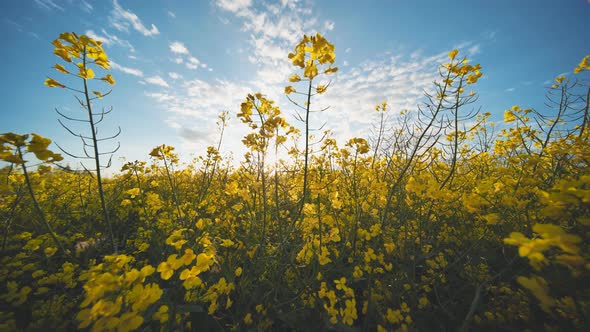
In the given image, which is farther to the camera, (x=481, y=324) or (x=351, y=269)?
(x=351, y=269)

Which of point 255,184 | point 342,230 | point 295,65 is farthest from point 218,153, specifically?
point 342,230

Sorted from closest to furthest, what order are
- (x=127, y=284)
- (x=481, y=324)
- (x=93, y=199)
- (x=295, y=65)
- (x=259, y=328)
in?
→ (x=127, y=284), (x=295, y=65), (x=259, y=328), (x=481, y=324), (x=93, y=199)

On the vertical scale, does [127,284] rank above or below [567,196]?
below

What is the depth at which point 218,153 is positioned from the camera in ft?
9.80

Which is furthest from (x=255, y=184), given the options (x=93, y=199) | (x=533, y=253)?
(x=93, y=199)

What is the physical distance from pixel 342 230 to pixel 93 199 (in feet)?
18.1

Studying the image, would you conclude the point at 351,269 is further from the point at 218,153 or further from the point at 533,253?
the point at 218,153

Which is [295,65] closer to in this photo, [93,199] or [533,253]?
[533,253]

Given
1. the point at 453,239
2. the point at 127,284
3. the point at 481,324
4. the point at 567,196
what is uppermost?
the point at 567,196

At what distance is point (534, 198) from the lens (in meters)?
2.28

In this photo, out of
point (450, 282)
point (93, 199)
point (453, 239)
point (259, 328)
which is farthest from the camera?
point (93, 199)

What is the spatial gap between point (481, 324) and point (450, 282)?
0.59 m

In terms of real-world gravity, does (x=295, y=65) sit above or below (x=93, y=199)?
above

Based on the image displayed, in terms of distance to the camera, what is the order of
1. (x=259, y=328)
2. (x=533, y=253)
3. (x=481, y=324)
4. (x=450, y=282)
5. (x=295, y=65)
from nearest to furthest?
(x=533, y=253) < (x=295, y=65) < (x=259, y=328) < (x=481, y=324) < (x=450, y=282)
